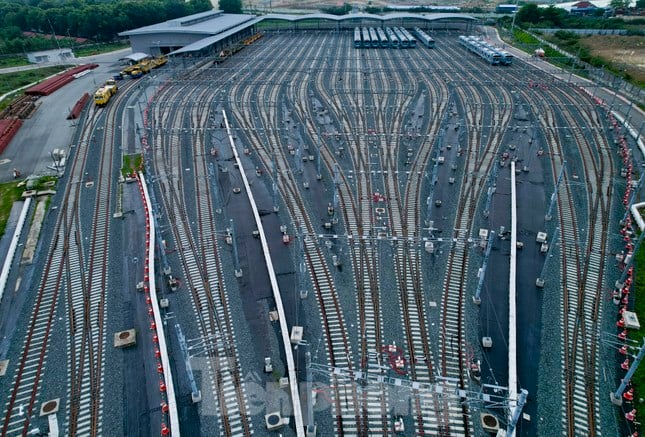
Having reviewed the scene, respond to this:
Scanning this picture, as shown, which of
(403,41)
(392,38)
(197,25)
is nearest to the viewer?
(197,25)

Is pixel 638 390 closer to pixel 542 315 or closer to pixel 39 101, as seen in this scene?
pixel 542 315

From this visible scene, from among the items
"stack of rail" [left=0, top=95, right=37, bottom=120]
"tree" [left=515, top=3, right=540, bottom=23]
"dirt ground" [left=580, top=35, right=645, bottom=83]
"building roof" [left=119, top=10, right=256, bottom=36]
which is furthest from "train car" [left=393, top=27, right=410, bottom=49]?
"stack of rail" [left=0, top=95, right=37, bottom=120]

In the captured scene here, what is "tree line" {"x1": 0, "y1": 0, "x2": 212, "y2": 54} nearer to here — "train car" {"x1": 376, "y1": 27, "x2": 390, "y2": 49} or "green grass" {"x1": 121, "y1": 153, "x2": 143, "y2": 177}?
"train car" {"x1": 376, "y1": 27, "x2": 390, "y2": 49}

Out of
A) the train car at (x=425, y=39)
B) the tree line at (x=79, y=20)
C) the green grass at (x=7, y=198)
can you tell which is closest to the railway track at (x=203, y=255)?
the green grass at (x=7, y=198)

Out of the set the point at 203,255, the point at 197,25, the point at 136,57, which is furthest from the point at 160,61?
the point at 203,255

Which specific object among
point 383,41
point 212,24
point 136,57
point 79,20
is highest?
point 79,20

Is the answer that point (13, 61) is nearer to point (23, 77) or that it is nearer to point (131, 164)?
point (23, 77)

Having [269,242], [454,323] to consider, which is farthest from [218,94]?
[454,323]
